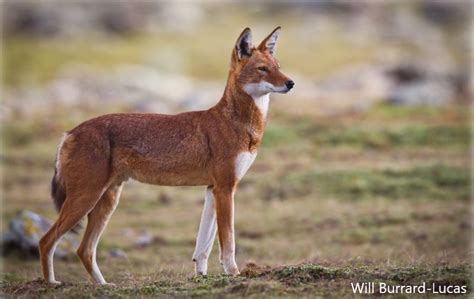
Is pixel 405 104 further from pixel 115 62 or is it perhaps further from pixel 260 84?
pixel 115 62

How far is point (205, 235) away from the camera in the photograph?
12.3 metres

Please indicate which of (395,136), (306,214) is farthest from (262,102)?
(395,136)

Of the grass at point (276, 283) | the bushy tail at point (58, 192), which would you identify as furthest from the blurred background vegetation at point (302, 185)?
the bushy tail at point (58, 192)

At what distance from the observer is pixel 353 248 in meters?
18.5

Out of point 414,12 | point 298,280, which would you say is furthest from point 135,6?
point 298,280

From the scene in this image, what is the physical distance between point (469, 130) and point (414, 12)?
81611 millimetres

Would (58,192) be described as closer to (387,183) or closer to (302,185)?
(302,185)

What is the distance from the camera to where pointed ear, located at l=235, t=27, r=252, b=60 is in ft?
39.4

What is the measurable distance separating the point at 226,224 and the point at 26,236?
7.88 meters

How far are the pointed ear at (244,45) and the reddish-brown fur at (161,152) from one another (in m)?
0.09

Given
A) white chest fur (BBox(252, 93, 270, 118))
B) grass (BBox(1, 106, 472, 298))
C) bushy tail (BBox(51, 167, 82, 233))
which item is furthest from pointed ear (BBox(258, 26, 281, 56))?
bushy tail (BBox(51, 167, 82, 233))

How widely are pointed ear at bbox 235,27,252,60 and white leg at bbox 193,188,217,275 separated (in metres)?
2.29

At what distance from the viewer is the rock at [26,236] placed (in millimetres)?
Answer: 17828

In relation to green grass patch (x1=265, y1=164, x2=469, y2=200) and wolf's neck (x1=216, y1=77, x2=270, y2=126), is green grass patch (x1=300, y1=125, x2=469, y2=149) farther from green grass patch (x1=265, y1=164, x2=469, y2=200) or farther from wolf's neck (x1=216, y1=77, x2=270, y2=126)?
wolf's neck (x1=216, y1=77, x2=270, y2=126)
